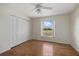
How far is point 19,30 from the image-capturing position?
156 cm

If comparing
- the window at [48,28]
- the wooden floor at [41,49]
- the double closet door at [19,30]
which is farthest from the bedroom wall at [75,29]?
the double closet door at [19,30]

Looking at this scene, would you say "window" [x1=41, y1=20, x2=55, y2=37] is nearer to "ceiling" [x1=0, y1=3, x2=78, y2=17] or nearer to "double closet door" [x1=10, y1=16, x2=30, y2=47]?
"ceiling" [x1=0, y1=3, x2=78, y2=17]

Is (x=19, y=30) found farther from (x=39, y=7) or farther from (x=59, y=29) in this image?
(x=59, y=29)

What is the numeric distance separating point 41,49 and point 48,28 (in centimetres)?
42

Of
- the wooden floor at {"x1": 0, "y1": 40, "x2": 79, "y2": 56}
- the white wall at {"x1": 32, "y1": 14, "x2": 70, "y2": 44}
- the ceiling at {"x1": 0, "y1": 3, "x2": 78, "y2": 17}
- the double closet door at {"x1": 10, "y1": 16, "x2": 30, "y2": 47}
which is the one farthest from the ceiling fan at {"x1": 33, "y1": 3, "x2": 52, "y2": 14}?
the wooden floor at {"x1": 0, "y1": 40, "x2": 79, "y2": 56}

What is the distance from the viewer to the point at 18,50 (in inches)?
57.6

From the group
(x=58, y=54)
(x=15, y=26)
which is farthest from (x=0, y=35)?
(x=58, y=54)

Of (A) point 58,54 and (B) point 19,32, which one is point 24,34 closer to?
(B) point 19,32

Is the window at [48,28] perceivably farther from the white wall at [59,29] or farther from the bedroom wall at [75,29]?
the bedroom wall at [75,29]

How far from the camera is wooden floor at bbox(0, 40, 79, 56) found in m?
1.42

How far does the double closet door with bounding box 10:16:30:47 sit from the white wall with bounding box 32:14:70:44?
0.45 ft

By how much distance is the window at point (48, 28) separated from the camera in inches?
64.2

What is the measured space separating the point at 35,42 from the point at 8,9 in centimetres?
76

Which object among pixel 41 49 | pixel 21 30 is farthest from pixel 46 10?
pixel 41 49
